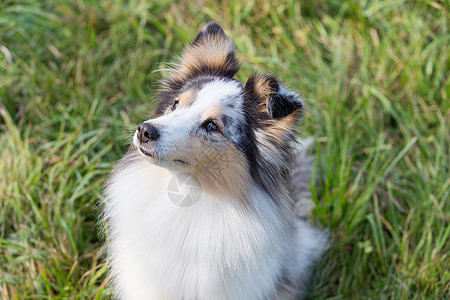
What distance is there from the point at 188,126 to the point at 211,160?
0.68 feet

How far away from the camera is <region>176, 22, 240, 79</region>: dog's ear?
294 centimetres

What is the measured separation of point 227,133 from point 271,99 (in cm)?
32

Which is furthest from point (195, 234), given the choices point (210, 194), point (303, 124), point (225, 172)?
point (303, 124)

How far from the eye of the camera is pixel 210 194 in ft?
8.56

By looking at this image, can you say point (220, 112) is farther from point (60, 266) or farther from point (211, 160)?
point (60, 266)

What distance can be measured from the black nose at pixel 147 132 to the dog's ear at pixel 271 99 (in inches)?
21.7

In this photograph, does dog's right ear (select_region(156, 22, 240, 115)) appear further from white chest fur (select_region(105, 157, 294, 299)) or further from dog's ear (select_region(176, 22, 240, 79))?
white chest fur (select_region(105, 157, 294, 299))

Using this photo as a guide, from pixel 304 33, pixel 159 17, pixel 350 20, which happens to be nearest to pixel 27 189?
pixel 159 17

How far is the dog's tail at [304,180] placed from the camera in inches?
145

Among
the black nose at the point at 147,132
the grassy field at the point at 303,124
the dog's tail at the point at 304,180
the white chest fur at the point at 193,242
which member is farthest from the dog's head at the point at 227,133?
the dog's tail at the point at 304,180

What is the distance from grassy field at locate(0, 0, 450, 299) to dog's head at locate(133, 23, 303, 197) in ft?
2.39

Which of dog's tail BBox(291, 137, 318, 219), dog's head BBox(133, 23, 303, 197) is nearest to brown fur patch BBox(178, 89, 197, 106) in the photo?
dog's head BBox(133, 23, 303, 197)

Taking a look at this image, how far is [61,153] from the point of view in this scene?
3.86 metres

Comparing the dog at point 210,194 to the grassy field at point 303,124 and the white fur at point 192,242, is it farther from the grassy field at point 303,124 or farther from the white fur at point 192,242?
the grassy field at point 303,124
